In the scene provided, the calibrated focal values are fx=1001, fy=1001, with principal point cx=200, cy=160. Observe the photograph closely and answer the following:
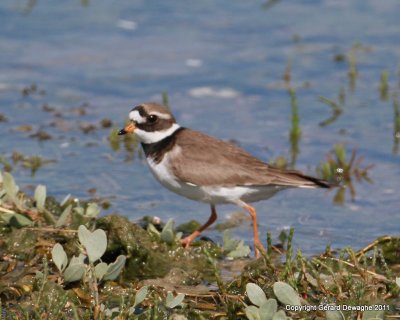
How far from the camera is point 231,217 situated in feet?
30.6

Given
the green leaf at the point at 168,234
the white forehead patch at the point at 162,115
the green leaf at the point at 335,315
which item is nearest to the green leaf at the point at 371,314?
the green leaf at the point at 335,315

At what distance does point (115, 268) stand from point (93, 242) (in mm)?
305

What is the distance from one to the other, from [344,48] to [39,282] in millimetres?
8388

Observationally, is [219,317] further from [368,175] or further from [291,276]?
[368,175]

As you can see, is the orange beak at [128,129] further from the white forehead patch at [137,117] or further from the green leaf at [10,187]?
the green leaf at [10,187]

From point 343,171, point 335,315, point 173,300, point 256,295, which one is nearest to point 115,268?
point 173,300

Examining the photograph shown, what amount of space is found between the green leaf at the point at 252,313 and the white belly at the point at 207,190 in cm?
249

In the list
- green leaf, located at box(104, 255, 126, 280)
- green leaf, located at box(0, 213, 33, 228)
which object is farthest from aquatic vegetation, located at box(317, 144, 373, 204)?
green leaf, located at box(104, 255, 126, 280)

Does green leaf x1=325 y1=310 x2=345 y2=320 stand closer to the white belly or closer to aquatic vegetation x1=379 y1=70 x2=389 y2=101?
the white belly

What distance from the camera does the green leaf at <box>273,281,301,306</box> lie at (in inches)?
234

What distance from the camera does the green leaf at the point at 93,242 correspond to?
20.8 ft

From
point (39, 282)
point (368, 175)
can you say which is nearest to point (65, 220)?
point (39, 282)

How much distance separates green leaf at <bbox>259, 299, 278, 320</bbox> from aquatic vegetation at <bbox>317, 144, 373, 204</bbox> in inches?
167

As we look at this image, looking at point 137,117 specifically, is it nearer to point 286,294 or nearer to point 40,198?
point 40,198
